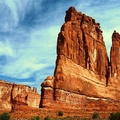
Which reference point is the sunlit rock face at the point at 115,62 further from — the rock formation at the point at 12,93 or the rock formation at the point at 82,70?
the rock formation at the point at 12,93

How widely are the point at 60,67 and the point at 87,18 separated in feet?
70.6

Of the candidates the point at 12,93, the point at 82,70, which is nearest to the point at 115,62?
the point at 82,70

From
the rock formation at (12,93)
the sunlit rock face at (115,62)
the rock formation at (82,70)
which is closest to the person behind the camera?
the rock formation at (82,70)

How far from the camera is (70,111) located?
74.0 metres

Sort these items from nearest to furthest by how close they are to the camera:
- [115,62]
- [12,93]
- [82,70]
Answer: [82,70], [115,62], [12,93]

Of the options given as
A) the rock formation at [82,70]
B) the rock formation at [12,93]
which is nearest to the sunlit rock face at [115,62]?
the rock formation at [82,70]

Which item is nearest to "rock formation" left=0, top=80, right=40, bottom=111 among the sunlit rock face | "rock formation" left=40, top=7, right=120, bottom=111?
the sunlit rock face

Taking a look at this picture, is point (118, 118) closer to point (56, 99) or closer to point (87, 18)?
point (56, 99)

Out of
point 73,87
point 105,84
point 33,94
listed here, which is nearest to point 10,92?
point 33,94

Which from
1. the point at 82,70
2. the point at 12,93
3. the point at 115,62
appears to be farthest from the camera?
the point at 12,93

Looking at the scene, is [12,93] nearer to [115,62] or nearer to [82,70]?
[115,62]

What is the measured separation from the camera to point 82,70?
86.8 metres

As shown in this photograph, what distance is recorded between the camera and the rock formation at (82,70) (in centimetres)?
7669

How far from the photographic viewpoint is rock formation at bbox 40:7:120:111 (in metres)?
76.7
